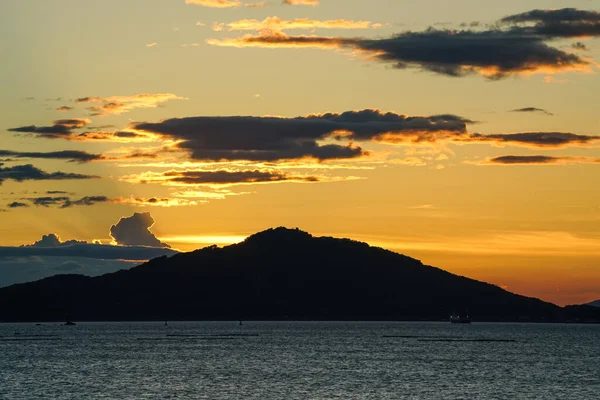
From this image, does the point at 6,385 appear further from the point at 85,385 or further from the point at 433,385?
the point at 433,385

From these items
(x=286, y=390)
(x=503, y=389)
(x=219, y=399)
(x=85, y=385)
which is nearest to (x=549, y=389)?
(x=503, y=389)

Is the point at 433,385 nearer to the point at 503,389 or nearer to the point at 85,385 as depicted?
the point at 503,389

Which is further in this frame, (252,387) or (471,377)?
(471,377)

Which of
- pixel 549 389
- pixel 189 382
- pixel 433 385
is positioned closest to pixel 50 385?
pixel 189 382

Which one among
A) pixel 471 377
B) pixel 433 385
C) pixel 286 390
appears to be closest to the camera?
pixel 286 390

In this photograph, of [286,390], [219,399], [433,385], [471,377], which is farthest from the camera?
[471,377]

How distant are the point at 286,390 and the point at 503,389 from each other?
35.1 meters

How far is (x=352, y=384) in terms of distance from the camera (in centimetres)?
18100

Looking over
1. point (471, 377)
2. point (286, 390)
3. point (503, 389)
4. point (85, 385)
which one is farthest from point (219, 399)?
point (471, 377)

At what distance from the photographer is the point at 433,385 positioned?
180 m

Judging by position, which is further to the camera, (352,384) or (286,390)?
(352,384)

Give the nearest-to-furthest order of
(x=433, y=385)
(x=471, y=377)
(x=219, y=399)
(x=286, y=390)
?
(x=219, y=399) < (x=286, y=390) < (x=433, y=385) < (x=471, y=377)

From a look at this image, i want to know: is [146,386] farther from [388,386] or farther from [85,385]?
[388,386]

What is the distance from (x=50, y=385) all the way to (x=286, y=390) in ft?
132
